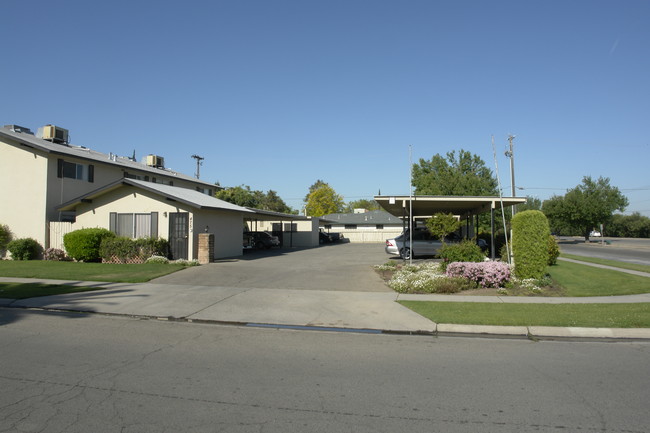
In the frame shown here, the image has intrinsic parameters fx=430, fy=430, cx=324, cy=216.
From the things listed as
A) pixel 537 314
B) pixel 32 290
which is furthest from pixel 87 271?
pixel 537 314

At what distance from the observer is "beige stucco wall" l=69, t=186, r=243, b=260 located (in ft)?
65.7

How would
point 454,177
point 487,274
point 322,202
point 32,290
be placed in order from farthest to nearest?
1. point 322,202
2. point 454,177
3. point 487,274
4. point 32,290

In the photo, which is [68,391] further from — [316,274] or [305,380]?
[316,274]

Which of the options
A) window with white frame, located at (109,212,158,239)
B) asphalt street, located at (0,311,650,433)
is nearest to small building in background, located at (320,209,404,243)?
window with white frame, located at (109,212,158,239)

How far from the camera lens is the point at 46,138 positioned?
24938 millimetres

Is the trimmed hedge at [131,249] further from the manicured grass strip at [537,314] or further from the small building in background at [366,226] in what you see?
the small building in background at [366,226]

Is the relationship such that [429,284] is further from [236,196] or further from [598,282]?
[236,196]

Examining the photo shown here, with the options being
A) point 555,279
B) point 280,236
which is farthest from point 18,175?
point 555,279

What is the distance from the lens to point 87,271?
53.1 ft

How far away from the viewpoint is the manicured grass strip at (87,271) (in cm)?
1450

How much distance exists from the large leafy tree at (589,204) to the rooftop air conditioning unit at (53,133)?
51.2 meters

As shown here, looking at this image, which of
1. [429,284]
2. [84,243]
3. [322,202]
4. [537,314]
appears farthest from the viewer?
[322,202]

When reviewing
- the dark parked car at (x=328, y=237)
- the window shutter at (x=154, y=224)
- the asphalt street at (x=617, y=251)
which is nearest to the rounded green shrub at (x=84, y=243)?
the window shutter at (x=154, y=224)

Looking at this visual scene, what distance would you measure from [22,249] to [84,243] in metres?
3.84
